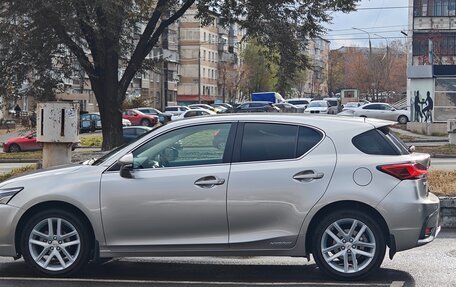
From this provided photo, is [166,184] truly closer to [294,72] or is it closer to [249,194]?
[249,194]

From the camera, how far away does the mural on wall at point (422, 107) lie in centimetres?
3747

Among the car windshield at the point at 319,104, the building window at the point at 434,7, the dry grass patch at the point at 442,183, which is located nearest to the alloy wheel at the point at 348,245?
the dry grass patch at the point at 442,183

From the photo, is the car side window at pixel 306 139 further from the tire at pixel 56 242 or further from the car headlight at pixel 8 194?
the car headlight at pixel 8 194

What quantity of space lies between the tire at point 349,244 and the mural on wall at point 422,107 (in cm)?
3222

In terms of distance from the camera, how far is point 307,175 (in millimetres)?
6672

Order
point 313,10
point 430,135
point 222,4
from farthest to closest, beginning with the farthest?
point 430,135, point 222,4, point 313,10

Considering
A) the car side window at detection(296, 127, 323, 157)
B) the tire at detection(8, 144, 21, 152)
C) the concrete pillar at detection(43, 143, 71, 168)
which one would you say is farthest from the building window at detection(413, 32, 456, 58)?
the car side window at detection(296, 127, 323, 157)

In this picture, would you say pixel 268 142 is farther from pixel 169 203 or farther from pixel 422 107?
pixel 422 107

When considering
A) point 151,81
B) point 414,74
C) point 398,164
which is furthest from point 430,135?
point 151,81

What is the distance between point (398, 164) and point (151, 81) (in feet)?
282

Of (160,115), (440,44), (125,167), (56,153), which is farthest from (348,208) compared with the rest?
(440,44)

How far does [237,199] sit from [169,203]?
652 mm

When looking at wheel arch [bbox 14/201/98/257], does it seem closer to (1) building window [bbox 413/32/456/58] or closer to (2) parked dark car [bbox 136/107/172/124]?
(2) parked dark car [bbox 136/107/172/124]

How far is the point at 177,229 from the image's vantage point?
6754 mm
